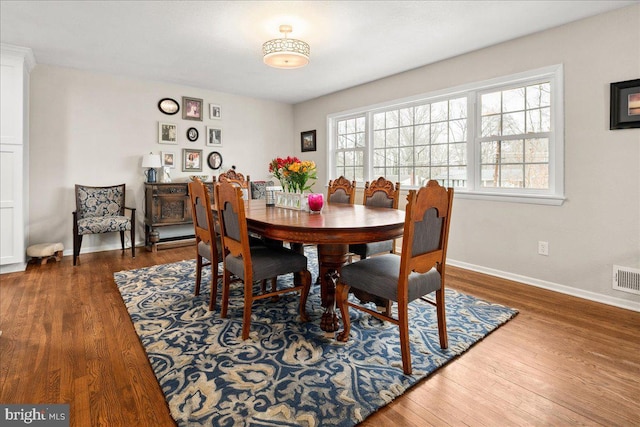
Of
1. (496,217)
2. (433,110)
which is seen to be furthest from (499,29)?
(496,217)

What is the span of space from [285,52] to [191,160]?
3121mm

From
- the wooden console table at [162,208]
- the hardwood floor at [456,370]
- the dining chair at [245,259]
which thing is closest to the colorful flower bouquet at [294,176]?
the dining chair at [245,259]

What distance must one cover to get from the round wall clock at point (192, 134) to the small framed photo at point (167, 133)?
0.20 m

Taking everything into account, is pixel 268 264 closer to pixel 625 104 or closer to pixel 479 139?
pixel 479 139

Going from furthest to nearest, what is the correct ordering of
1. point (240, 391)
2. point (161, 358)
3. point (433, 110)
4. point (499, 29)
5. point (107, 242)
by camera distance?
point (107, 242) < point (433, 110) < point (499, 29) < point (161, 358) < point (240, 391)

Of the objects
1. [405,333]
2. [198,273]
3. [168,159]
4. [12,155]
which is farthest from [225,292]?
[168,159]

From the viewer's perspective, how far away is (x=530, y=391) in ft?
5.42

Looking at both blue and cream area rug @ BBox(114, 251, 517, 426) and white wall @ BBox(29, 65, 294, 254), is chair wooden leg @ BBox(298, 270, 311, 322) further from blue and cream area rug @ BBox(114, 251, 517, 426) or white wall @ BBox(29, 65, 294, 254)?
white wall @ BBox(29, 65, 294, 254)

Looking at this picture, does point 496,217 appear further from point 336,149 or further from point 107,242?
point 107,242

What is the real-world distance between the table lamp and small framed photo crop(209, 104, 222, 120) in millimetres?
1150

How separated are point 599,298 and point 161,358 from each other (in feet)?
11.1

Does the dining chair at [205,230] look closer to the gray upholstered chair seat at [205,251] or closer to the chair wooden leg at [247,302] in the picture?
the gray upholstered chair seat at [205,251]

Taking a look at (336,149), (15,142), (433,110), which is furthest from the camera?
(336,149)

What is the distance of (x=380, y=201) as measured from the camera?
3307 millimetres
